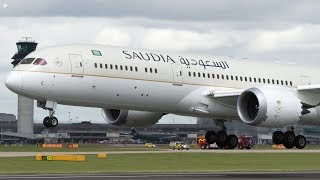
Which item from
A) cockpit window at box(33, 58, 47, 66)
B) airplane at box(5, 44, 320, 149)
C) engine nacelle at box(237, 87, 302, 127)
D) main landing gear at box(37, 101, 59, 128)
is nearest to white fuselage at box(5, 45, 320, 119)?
airplane at box(5, 44, 320, 149)

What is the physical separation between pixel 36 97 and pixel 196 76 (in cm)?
1409

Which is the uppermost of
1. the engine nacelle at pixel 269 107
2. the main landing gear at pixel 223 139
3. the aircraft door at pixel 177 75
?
the aircraft door at pixel 177 75

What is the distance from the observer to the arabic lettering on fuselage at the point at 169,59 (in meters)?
66.3

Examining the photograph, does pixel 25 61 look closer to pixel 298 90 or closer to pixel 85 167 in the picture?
pixel 85 167

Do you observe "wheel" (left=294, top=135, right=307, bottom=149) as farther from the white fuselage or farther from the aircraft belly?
the aircraft belly

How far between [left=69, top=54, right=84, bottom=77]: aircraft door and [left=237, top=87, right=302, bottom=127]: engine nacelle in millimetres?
13387

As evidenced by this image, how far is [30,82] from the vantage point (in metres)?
61.0

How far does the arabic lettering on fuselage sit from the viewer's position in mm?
66300

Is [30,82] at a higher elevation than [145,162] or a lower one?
higher

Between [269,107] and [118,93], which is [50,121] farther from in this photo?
[269,107]

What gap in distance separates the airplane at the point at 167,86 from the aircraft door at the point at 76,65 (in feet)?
0.23

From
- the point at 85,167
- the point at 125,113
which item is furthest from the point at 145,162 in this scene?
the point at 85,167

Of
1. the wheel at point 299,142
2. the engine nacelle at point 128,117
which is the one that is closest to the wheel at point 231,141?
the wheel at point 299,142

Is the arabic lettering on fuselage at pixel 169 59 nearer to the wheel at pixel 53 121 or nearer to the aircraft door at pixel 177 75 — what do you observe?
the aircraft door at pixel 177 75
